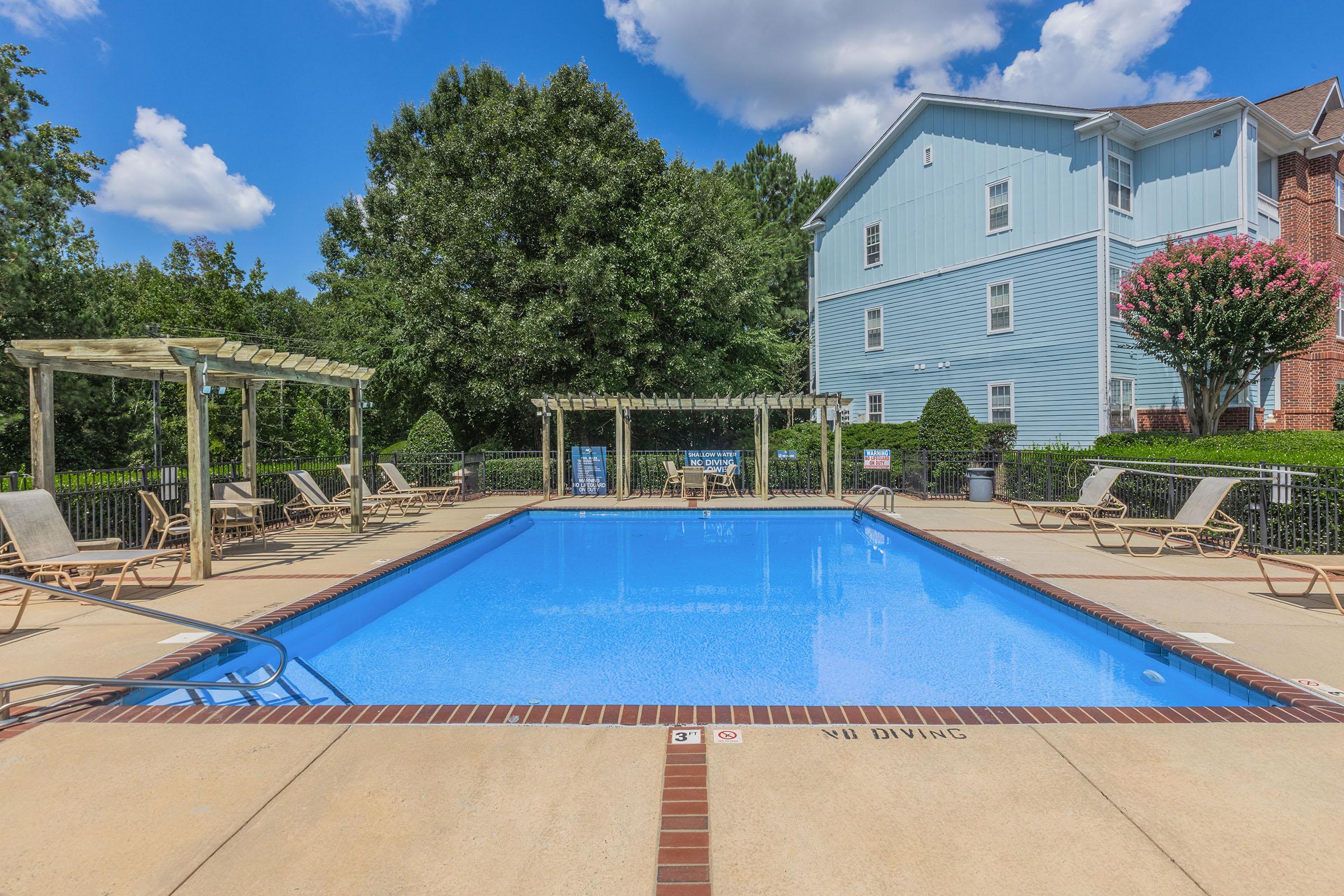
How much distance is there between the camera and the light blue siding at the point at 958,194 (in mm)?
18125

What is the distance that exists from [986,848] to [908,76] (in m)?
30.0

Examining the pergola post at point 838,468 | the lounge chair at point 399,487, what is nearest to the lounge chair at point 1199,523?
the pergola post at point 838,468

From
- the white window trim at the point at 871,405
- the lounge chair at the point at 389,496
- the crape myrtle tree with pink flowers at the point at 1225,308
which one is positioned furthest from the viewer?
the white window trim at the point at 871,405

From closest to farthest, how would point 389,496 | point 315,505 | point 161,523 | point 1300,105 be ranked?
point 161,523 < point 315,505 < point 389,496 < point 1300,105

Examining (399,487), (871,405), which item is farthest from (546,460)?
(871,405)

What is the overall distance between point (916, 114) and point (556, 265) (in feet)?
41.7

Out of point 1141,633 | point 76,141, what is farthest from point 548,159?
point 1141,633

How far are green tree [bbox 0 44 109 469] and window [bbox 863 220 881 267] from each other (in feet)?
79.8

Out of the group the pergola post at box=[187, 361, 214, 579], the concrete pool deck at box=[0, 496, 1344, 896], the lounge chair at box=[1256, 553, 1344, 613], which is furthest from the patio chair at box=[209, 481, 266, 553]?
the lounge chair at box=[1256, 553, 1344, 613]

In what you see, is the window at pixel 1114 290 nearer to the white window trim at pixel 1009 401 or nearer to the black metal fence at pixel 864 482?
the white window trim at pixel 1009 401

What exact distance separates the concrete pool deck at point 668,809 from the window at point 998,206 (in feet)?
62.4

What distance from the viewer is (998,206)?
19.8 meters

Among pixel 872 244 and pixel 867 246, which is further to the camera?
pixel 867 246

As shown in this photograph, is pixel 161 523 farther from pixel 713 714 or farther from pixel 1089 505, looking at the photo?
pixel 1089 505
